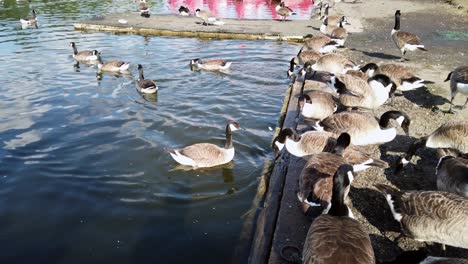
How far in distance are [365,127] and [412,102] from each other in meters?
3.53

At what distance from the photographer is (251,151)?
30.8 ft

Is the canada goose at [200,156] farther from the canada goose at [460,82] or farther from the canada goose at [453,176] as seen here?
the canada goose at [460,82]

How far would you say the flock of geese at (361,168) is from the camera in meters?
4.09

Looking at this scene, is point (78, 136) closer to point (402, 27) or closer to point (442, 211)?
point (442, 211)

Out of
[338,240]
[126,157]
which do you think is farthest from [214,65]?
[338,240]

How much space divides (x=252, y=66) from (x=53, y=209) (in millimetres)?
11323

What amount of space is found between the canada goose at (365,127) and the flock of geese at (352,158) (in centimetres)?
2

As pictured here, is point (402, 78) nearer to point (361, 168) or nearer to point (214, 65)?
point (361, 168)

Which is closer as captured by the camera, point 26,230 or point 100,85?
point 26,230

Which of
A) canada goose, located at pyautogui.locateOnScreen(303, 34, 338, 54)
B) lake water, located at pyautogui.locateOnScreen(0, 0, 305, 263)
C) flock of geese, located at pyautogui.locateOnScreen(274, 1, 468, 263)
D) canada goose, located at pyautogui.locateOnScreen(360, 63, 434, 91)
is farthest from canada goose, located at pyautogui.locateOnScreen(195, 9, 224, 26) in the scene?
canada goose, located at pyautogui.locateOnScreen(360, 63, 434, 91)

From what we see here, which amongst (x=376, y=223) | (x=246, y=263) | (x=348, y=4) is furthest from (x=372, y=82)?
(x=348, y=4)

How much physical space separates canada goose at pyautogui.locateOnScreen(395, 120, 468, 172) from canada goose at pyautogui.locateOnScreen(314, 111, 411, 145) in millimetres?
752

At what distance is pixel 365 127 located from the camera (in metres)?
7.64

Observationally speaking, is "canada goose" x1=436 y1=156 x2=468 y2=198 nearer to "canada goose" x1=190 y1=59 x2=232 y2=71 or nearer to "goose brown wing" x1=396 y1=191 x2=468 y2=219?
"goose brown wing" x1=396 y1=191 x2=468 y2=219
